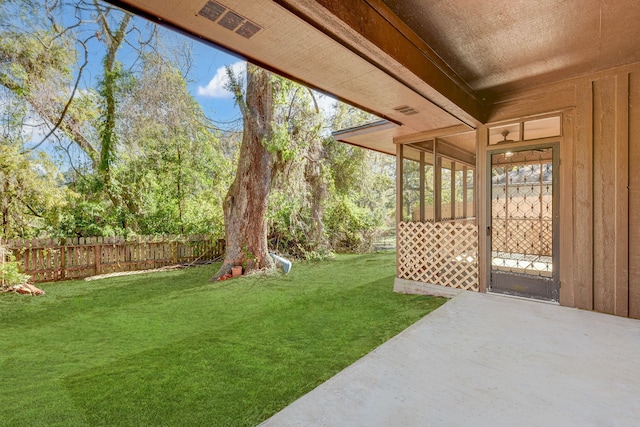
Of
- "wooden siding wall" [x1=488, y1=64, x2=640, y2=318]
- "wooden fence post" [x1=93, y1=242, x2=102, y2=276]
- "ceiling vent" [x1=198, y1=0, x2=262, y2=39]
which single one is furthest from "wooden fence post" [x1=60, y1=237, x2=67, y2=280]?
"wooden siding wall" [x1=488, y1=64, x2=640, y2=318]

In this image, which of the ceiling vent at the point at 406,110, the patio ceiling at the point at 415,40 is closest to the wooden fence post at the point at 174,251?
the patio ceiling at the point at 415,40

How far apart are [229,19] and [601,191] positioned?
435 centimetres

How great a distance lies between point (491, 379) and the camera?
2.03m

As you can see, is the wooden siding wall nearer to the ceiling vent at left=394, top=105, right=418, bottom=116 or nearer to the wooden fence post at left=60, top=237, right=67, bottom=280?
the ceiling vent at left=394, top=105, right=418, bottom=116

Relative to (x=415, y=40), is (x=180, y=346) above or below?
below

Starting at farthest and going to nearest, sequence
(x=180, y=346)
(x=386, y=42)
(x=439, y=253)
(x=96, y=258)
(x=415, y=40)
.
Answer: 1. (x=96, y=258)
2. (x=439, y=253)
3. (x=180, y=346)
4. (x=415, y=40)
5. (x=386, y=42)

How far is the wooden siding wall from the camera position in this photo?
3.18 meters

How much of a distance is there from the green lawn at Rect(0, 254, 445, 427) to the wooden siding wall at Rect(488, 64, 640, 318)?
71.5 inches

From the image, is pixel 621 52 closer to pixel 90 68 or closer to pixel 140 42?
pixel 140 42

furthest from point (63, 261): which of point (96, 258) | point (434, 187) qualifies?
point (434, 187)

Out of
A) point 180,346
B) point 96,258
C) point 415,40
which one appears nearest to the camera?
point 415,40

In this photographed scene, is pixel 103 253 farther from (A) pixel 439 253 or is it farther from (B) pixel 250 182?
(A) pixel 439 253

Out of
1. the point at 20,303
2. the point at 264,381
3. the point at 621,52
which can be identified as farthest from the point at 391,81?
the point at 20,303

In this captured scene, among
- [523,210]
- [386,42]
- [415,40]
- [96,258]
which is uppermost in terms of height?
[415,40]
